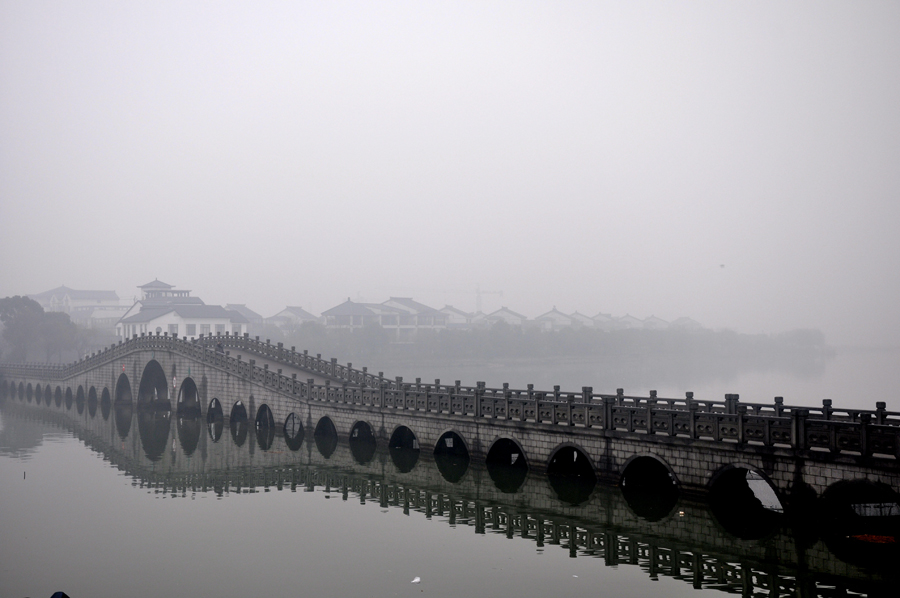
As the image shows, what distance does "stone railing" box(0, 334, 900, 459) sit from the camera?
19.9m

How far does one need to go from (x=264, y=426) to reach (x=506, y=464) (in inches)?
798

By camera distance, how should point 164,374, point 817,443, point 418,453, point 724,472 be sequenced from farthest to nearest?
point 164,374 < point 418,453 < point 724,472 < point 817,443

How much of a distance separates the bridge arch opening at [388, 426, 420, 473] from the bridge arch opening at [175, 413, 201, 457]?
11193 mm

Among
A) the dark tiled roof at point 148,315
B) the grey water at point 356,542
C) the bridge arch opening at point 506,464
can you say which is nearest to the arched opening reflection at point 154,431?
the grey water at point 356,542

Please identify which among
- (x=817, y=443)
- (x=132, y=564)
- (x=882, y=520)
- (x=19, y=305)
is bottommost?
(x=132, y=564)

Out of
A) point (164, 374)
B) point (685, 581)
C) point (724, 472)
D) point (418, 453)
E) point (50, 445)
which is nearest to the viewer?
point (685, 581)

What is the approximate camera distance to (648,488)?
2580 centimetres

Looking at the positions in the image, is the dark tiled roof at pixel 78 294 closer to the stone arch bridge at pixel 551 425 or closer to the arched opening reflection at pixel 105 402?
the arched opening reflection at pixel 105 402

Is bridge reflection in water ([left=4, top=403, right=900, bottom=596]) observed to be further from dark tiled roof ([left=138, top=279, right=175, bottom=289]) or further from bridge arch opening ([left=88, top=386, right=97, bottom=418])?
dark tiled roof ([left=138, top=279, right=175, bottom=289])

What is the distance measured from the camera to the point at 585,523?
2300cm

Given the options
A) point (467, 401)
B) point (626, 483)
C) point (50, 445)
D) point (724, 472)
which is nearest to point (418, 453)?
point (467, 401)

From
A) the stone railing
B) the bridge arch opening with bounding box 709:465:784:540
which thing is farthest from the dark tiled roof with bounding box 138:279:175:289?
the bridge arch opening with bounding box 709:465:784:540

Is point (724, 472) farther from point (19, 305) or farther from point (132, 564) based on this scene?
point (19, 305)

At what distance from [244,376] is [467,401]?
65.1ft
